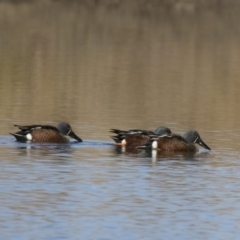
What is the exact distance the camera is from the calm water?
13031mm

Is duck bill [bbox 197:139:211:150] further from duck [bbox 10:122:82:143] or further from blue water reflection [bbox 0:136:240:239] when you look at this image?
duck [bbox 10:122:82:143]

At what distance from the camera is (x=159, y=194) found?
14.6 meters

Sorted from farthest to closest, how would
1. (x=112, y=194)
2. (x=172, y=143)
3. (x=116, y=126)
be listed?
1. (x=116, y=126)
2. (x=172, y=143)
3. (x=112, y=194)

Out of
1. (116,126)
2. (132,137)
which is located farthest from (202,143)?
(116,126)

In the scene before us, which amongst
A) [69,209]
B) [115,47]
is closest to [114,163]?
[69,209]

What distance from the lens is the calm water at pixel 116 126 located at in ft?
42.8

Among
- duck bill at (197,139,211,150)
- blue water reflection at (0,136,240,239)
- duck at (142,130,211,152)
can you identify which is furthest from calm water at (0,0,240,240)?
duck at (142,130,211,152)

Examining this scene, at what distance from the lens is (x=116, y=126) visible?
20531mm

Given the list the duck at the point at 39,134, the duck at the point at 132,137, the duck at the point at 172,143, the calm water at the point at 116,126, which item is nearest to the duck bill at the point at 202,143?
the duck at the point at 172,143

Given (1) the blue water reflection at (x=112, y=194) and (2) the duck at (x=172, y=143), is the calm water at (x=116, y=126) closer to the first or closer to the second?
(1) the blue water reflection at (x=112, y=194)

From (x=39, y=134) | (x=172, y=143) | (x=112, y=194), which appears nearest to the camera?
(x=112, y=194)

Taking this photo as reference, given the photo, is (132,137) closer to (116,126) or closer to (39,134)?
(39,134)

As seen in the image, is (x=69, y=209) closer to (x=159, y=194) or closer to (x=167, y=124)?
(x=159, y=194)

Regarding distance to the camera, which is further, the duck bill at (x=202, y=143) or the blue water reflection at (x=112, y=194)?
the duck bill at (x=202, y=143)
